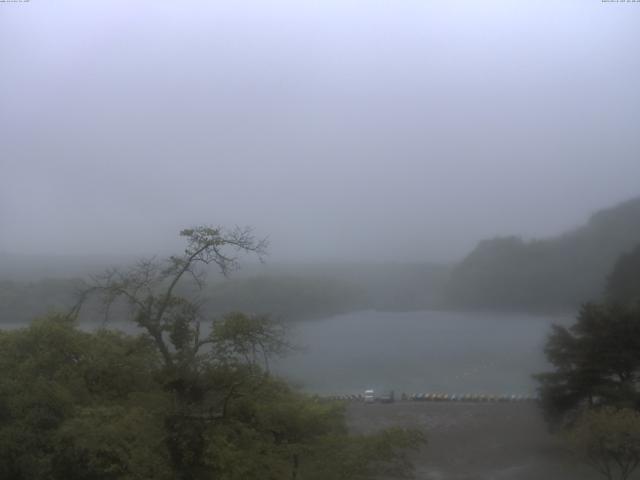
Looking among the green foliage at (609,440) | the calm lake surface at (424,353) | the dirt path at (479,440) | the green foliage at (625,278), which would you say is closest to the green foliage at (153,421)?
the green foliage at (609,440)

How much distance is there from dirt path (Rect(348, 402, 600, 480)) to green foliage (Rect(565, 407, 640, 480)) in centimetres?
204

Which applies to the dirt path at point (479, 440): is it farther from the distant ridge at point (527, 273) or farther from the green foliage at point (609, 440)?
the distant ridge at point (527, 273)

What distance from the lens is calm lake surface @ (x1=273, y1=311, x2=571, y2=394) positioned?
2300 cm

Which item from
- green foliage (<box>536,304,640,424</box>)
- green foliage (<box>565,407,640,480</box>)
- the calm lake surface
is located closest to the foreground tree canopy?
green foliage (<box>565,407,640,480</box>)

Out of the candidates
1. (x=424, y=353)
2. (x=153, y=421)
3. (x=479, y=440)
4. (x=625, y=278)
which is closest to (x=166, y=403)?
(x=153, y=421)

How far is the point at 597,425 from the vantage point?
1247cm

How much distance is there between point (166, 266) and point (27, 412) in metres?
2.82

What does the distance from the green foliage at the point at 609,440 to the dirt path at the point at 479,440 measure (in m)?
2.04

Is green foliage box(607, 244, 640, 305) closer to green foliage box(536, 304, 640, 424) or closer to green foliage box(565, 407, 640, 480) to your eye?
green foliage box(536, 304, 640, 424)

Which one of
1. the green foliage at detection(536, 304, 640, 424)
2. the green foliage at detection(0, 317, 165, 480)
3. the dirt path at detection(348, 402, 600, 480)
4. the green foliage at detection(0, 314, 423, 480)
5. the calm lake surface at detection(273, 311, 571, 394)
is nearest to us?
the green foliage at detection(0, 314, 423, 480)

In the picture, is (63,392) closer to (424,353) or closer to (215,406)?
(215,406)

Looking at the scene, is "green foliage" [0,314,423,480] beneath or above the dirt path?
above

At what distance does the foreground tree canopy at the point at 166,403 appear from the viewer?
826 cm

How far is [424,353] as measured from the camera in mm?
26188
